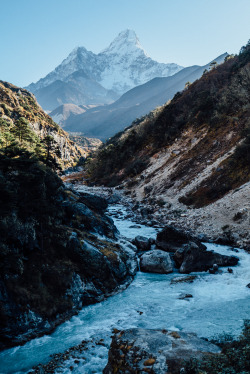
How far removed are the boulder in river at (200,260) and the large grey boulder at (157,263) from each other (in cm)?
113

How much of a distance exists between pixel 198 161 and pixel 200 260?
89.9 feet

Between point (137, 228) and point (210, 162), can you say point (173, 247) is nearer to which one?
point (137, 228)

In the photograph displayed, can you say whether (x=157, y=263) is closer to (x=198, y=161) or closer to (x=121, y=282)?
(x=121, y=282)

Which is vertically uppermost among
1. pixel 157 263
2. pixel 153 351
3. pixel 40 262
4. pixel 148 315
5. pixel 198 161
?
pixel 198 161

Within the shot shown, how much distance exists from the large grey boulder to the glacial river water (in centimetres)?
68

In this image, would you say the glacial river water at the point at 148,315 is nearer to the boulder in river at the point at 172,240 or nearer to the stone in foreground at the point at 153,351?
the stone in foreground at the point at 153,351

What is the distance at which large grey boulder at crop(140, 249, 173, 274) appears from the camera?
62.4 feet

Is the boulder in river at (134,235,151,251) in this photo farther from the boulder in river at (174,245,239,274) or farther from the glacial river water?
the glacial river water

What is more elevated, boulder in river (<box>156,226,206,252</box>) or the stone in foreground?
the stone in foreground

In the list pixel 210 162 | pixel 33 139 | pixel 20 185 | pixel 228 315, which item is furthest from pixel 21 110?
pixel 228 315

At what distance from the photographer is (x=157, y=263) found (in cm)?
1930

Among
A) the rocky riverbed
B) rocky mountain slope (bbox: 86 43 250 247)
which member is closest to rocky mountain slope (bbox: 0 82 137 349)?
the rocky riverbed

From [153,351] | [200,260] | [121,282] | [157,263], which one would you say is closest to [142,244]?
[157,263]

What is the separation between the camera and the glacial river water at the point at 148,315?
1041 centimetres
